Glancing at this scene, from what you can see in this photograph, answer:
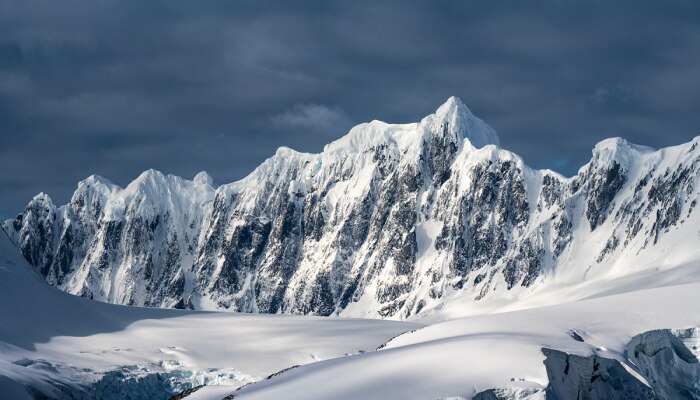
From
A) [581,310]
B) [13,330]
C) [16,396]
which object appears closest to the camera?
[581,310]

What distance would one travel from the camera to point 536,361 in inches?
2098

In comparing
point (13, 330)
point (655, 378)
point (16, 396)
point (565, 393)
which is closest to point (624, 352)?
point (655, 378)

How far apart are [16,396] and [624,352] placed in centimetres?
7037

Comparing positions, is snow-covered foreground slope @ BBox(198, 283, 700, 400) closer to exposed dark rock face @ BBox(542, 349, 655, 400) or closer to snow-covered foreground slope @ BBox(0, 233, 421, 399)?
exposed dark rock face @ BBox(542, 349, 655, 400)

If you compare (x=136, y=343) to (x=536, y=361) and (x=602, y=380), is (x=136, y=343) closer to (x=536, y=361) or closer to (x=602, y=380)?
(x=602, y=380)

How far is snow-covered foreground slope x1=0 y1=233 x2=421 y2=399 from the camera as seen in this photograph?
132375 millimetres

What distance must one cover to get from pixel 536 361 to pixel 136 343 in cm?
11421

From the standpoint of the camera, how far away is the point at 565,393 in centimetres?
5381

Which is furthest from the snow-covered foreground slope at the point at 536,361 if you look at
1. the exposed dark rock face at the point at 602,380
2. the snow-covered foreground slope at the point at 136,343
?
the snow-covered foreground slope at the point at 136,343

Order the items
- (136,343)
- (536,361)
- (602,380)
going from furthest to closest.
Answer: (136,343), (602,380), (536,361)

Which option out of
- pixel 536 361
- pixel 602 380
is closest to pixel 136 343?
pixel 602 380

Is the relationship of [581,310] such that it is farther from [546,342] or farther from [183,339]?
[183,339]

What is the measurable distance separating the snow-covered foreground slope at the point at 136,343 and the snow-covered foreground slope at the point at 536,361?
6259 cm

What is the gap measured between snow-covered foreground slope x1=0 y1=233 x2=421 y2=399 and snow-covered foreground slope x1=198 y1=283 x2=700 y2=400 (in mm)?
62593
